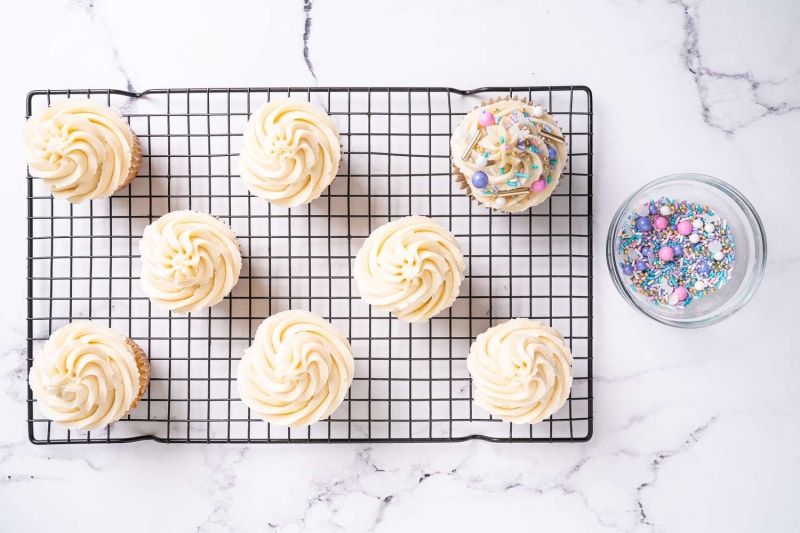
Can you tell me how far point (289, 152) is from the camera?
4.99 ft

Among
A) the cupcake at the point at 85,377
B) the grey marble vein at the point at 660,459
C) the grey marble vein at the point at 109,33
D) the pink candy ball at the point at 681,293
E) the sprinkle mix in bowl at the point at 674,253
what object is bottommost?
the grey marble vein at the point at 660,459

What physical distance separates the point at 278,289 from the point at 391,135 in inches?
23.0

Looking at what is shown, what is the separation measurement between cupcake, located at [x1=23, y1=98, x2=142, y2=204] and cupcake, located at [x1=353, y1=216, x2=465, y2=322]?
2.39ft

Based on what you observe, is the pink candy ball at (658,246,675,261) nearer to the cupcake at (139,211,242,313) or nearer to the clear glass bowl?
the clear glass bowl

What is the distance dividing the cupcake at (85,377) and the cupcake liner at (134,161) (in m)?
0.42

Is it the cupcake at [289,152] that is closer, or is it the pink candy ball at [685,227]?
the cupcake at [289,152]

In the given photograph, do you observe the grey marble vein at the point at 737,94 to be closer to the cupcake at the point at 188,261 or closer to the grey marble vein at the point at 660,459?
the grey marble vein at the point at 660,459

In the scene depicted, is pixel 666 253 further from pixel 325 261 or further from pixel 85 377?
pixel 85 377

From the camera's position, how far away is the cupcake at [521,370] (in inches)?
60.7

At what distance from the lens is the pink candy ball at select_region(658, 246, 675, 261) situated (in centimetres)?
170

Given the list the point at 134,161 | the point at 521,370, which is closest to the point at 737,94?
the point at 521,370

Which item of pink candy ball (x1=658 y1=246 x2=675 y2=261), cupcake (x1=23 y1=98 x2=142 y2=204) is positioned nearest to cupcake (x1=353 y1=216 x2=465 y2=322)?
pink candy ball (x1=658 y1=246 x2=675 y2=261)

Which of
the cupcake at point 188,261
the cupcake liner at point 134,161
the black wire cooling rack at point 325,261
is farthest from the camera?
the black wire cooling rack at point 325,261

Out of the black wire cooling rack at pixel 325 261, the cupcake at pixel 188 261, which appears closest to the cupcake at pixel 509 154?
the black wire cooling rack at pixel 325 261
